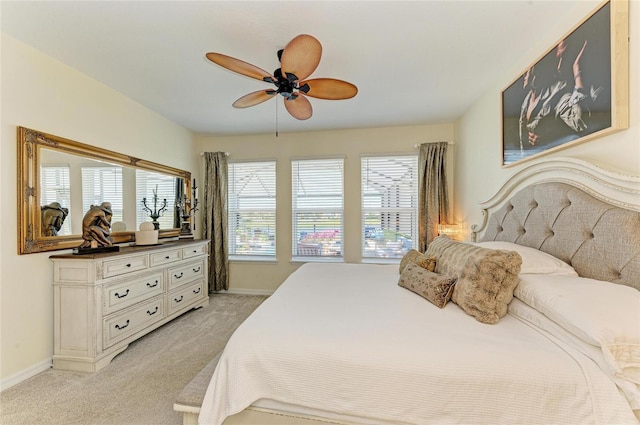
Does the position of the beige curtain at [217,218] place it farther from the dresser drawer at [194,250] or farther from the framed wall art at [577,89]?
the framed wall art at [577,89]

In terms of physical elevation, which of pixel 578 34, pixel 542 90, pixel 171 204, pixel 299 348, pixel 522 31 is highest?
pixel 522 31

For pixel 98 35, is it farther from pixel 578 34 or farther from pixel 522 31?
pixel 578 34

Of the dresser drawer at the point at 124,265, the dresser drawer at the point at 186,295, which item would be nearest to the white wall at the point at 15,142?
the dresser drawer at the point at 124,265

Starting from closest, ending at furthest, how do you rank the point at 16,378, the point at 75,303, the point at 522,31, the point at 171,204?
1. the point at 522,31
2. the point at 16,378
3. the point at 75,303
4. the point at 171,204

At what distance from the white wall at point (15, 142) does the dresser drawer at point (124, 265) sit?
17.2 inches

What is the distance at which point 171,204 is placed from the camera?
3740 millimetres

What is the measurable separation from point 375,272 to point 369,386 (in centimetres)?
147

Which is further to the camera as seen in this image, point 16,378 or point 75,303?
point 75,303

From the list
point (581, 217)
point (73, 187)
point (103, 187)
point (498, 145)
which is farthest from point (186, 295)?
point (498, 145)

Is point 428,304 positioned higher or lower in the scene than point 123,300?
higher

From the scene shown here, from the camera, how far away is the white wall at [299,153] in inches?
156

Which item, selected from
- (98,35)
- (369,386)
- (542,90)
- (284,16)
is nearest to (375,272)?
(369,386)

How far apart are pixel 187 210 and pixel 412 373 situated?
386 centimetres

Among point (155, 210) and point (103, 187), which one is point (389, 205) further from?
point (103, 187)
